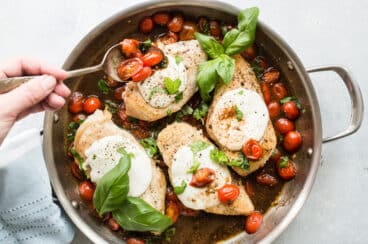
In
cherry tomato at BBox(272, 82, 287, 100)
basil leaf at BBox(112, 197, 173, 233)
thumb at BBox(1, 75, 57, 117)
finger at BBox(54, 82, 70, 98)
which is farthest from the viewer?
cherry tomato at BBox(272, 82, 287, 100)

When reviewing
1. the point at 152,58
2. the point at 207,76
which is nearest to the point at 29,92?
the point at 152,58

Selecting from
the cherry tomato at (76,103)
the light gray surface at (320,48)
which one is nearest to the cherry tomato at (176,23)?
the light gray surface at (320,48)

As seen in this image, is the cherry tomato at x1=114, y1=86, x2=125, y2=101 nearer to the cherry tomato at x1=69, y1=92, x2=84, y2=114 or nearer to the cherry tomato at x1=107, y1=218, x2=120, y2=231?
the cherry tomato at x1=69, y1=92, x2=84, y2=114

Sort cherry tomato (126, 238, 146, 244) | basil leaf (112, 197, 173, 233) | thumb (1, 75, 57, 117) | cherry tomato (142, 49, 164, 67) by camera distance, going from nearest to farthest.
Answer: thumb (1, 75, 57, 117) < basil leaf (112, 197, 173, 233) < cherry tomato (142, 49, 164, 67) < cherry tomato (126, 238, 146, 244)

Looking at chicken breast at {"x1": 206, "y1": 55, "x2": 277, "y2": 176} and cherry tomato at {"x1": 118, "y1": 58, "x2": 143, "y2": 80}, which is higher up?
cherry tomato at {"x1": 118, "y1": 58, "x2": 143, "y2": 80}

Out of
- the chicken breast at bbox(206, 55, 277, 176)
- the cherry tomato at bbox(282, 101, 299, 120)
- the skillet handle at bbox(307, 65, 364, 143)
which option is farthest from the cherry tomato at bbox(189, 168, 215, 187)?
the skillet handle at bbox(307, 65, 364, 143)

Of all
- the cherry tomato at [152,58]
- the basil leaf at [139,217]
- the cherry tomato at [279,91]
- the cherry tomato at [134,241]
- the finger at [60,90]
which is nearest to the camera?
the finger at [60,90]

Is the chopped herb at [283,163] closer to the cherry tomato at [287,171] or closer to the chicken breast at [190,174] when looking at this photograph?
the cherry tomato at [287,171]
